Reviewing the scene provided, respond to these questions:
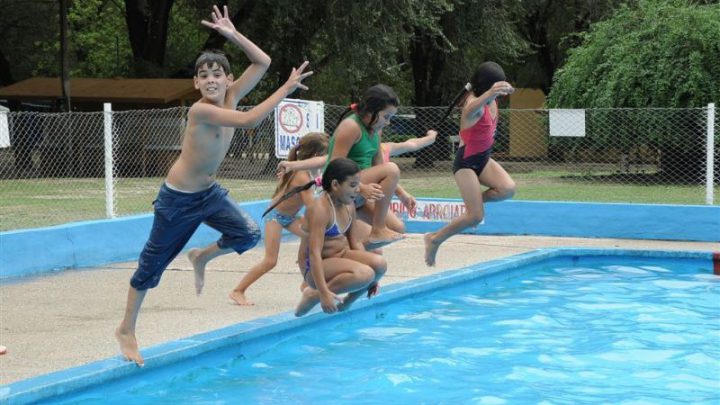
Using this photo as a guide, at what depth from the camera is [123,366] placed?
5.95 meters

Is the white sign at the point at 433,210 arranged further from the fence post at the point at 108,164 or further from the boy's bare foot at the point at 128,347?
the boy's bare foot at the point at 128,347

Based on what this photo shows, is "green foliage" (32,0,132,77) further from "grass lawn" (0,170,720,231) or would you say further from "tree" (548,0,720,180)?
"tree" (548,0,720,180)

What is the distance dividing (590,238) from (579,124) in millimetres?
1760

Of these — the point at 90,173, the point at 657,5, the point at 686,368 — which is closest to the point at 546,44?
the point at 657,5

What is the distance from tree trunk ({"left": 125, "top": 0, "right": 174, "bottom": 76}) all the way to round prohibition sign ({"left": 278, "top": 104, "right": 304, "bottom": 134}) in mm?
16901

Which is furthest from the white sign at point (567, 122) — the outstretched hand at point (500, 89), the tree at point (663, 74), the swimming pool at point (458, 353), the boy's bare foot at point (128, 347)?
the boy's bare foot at point (128, 347)

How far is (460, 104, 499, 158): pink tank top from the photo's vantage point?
8211 mm

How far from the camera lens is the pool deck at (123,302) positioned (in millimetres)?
6621

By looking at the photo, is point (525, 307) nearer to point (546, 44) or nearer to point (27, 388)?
point (27, 388)

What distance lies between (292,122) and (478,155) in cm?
585

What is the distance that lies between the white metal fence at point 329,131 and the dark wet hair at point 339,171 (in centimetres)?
816

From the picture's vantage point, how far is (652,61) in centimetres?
2105

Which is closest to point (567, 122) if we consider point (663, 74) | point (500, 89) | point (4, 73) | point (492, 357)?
point (663, 74)

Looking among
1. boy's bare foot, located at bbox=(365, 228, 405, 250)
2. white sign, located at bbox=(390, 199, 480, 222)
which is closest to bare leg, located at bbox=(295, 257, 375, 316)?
boy's bare foot, located at bbox=(365, 228, 405, 250)
